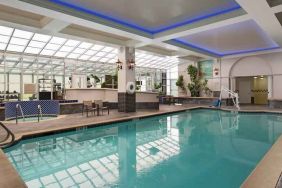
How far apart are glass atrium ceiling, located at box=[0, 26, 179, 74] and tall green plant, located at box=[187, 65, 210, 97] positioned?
2714 millimetres

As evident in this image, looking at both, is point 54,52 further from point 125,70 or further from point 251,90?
point 251,90

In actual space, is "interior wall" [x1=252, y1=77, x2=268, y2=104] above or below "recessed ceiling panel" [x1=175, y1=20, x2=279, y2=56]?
below

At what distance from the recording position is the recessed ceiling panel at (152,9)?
5824 millimetres

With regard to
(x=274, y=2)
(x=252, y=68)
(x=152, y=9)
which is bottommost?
(x=252, y=68)

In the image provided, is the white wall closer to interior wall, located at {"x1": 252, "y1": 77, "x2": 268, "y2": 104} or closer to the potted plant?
the potted plant

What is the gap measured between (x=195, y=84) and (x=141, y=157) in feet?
39.5

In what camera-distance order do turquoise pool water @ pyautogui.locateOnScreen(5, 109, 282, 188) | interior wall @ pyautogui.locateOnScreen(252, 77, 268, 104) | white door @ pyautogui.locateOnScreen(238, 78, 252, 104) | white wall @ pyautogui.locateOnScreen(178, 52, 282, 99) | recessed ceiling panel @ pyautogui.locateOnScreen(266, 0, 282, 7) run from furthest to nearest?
white door @ pyautogui.locateOnScreen(238, 78, 252, 104), interior wall @ pyautogui.locateOnScreen(252, 77, 268, 104), white wall @ pyautogui.locateOnScreen(178, 52, 282, 99), recessed ceiling panel @ pyautogui.locateOnScreen(266, 0, 282, 7), turquoise pool water @ pyautogui.locateOnScreen(5, 109, 282, 188)

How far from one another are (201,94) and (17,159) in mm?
13737

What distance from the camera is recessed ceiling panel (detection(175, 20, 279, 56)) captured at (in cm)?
846

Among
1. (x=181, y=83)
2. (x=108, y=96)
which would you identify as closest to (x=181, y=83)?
(x=181, y=83)

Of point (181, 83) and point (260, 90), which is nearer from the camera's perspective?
point (260, 90)

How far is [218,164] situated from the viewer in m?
3.60

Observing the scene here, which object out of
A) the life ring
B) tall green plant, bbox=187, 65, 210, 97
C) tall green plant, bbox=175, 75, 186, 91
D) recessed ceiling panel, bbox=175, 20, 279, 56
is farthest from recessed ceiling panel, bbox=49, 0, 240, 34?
tall green plant, bbox=175, 75, 186, 91

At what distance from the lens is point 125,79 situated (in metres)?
10.1
